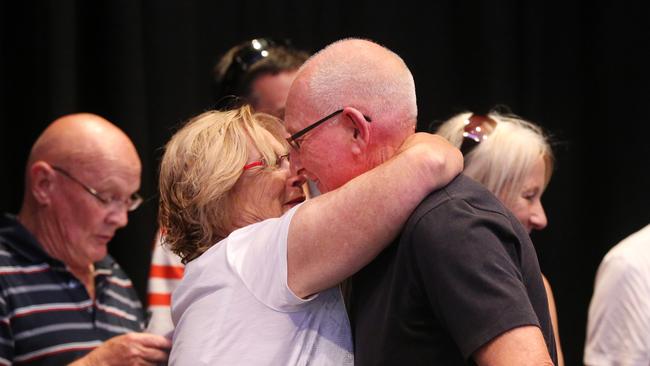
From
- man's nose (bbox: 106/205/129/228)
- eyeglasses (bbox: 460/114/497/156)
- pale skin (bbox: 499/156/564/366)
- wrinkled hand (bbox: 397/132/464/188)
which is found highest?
wrinkled hand (bbox: 397/132/464/188)

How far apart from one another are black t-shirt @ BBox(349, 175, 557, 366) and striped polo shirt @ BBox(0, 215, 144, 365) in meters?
1.23

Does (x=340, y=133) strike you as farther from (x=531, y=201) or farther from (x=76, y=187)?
(x=76, y=187)

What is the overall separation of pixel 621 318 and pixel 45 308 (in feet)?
5.24

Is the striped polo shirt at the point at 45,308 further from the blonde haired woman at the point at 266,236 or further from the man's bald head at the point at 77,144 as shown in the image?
the blonde haired woman at the point at 266,236

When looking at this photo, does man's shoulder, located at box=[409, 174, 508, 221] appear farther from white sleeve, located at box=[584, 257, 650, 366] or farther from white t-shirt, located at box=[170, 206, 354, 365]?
white sleeve, located at box=[584, 257, 650, 366]

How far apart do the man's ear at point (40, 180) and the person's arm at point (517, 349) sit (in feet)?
5.94

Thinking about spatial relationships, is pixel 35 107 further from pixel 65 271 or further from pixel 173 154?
pixel 173 154

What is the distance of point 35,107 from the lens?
3.24 meters

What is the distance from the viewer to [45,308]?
9.07 feet

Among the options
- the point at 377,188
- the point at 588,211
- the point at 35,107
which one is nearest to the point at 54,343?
the point at 35,107

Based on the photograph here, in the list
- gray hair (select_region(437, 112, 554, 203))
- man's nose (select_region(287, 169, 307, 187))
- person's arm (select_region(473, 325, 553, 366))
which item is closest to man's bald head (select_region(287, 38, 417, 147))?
man's nose (select_region(287, 169, 307, 187))

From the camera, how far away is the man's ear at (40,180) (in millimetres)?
2984

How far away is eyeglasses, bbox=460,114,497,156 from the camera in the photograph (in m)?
2.89

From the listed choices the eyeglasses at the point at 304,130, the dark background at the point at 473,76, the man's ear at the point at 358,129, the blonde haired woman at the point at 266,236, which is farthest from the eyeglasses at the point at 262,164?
the dark background at the point at 473,76
